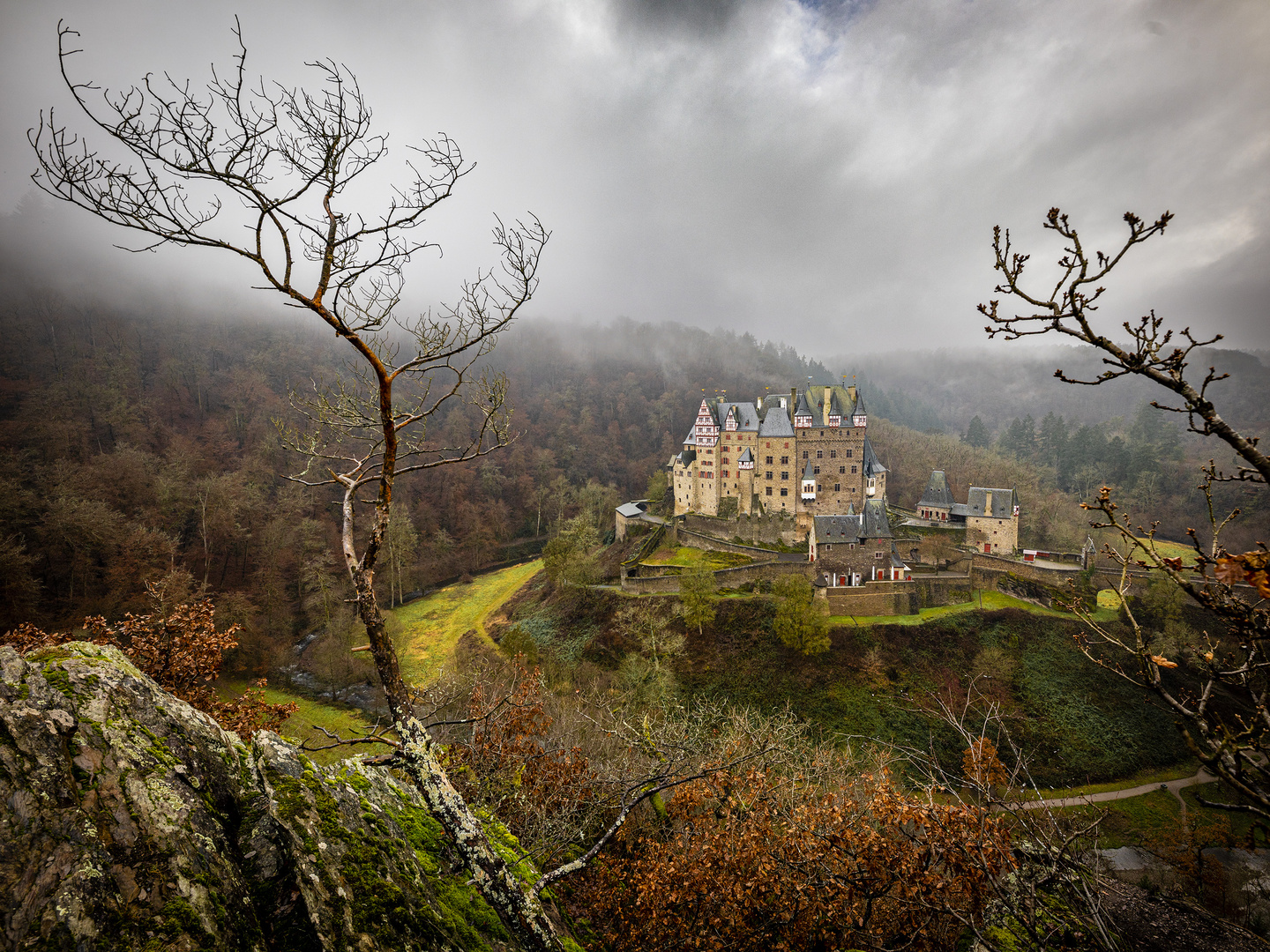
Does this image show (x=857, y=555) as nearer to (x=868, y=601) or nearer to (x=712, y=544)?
(x=868, y=601)

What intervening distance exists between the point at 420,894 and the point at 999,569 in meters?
33.9

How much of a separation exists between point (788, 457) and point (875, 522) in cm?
754

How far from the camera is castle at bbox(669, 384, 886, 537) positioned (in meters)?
33.9

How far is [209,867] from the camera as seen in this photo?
3361mm

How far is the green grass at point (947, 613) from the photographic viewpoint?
86.0 feet

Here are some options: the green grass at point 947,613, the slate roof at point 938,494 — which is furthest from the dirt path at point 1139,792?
the slate roof at point 938,494

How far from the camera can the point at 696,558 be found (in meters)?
32.7

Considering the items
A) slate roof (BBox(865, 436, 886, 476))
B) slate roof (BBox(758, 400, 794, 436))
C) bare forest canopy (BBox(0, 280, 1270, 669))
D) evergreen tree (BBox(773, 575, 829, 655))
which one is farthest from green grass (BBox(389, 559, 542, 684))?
slate roof (BBox(865, 436, 886, 476))

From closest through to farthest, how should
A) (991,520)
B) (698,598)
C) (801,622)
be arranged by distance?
(801,622), (698,598), (991,520)

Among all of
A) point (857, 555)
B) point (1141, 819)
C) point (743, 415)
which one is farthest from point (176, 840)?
point (743, 415)

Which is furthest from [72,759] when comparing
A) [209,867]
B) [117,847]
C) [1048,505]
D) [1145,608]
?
[1048,505]

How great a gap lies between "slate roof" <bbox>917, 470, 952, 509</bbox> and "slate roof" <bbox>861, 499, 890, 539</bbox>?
22.0ft

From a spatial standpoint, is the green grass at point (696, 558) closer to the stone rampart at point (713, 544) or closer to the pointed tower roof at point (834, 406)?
the stone rampart at point (713, 544)

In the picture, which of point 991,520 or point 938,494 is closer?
point 991,520
